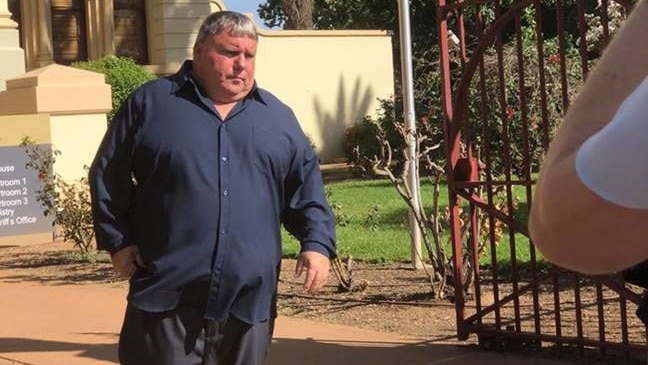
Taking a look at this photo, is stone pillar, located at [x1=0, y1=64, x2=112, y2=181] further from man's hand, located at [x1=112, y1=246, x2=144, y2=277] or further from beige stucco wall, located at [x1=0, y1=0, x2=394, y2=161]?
man's hand, located at [x1=112, y1=246, x2=144, y2=277]

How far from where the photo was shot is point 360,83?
29.5m

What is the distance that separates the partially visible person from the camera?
1211 millimetres

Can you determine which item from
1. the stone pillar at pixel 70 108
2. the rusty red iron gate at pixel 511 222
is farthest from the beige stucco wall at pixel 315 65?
the rusty red iron gate at pixel 511 222

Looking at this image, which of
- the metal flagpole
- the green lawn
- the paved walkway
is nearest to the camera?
the paved walkway

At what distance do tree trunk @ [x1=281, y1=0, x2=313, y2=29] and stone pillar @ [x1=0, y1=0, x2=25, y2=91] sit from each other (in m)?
10.2

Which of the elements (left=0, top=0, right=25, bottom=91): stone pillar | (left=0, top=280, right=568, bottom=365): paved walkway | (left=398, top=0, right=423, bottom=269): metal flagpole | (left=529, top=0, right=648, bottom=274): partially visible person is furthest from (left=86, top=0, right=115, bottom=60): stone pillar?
(left=529, top=0, right=648, bottom=274): partially visible person

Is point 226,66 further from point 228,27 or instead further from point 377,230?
point 377,230

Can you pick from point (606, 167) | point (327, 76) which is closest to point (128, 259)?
point (606, 167)

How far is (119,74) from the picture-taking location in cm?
2386

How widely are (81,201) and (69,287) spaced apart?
7.36 feet

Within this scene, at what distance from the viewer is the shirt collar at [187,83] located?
4270mm

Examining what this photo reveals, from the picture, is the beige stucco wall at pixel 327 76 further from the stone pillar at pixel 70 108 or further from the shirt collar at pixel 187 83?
the shirt collar at pixel 187 83

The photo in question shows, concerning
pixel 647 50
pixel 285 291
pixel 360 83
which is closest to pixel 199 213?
pixel 647 50

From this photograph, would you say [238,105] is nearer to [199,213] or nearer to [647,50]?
[199,213]
